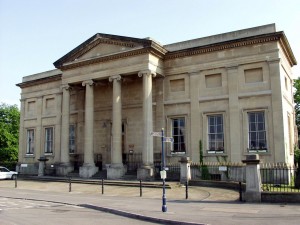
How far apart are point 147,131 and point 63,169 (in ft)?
30.3

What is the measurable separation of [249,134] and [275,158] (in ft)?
8.10

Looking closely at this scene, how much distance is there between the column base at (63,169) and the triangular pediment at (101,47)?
9.00 meters

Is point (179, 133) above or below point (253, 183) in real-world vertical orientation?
above

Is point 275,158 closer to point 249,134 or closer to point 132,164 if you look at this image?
point 249,134

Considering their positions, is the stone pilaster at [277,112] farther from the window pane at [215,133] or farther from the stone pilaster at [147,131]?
the stone pilaster at [147,131]

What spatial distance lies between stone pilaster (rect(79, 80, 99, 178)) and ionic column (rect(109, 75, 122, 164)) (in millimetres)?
2346

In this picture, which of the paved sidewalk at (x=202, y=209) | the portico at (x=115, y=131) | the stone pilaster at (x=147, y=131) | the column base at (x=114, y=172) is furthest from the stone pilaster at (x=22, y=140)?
the paved sidewalk at (x=202, y=209)

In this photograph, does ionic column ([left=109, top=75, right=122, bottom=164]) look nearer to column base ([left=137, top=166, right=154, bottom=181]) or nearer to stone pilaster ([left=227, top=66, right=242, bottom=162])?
column base ([left=137, top=166, right=154, bottom=181])

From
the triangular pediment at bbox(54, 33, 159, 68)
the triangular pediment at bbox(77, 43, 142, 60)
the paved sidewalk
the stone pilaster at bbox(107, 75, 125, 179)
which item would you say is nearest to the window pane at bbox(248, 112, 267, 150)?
the paved sidewalk

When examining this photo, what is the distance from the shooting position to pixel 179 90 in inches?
1098

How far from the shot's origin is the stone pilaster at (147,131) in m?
25.1

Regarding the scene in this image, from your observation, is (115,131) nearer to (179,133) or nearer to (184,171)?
(179,133)

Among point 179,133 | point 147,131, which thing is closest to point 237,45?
point 179,133

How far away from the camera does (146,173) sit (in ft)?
82.3
